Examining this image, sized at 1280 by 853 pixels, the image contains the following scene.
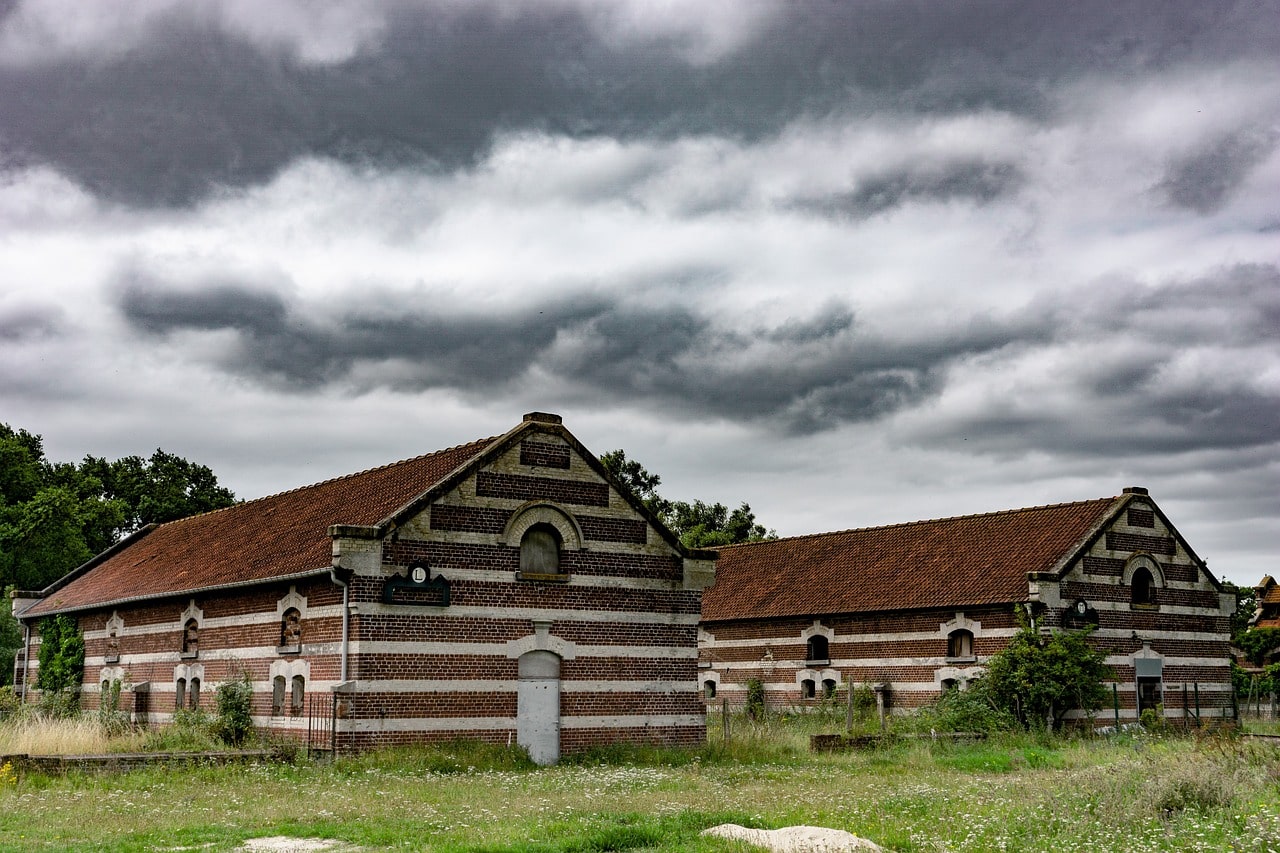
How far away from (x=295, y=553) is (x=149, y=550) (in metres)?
13.7

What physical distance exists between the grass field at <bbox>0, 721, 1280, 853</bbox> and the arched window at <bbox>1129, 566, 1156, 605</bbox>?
40.1 ft

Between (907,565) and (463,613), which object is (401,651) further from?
(907,565)

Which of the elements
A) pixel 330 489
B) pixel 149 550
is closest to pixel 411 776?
pixel 330 489

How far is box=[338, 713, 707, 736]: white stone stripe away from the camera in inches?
950

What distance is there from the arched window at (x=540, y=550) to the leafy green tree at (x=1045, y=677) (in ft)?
40.6

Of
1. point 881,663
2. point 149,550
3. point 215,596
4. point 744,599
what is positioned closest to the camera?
point 215,596

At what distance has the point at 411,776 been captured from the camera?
21578mm

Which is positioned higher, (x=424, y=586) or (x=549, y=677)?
(x=424, y=586)

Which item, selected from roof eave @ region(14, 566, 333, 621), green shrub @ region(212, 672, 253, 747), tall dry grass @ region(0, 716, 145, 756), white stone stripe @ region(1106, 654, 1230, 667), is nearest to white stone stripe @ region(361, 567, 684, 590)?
roof eave @ region(14, 566, 333, 621)

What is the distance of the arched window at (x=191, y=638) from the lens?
98.2ft

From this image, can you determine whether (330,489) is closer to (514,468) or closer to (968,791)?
(514,468)

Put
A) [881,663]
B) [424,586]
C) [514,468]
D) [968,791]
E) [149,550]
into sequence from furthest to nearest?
Result: 1. [149,550]
2. [881,663]
3. [514,468]
4. [424,586]
5. [968,791]

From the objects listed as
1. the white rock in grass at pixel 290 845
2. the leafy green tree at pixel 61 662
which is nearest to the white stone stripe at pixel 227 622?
the leafy green tree at pixel 61 662

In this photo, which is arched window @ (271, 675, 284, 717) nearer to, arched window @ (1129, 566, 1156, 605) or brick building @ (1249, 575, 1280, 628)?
arched window @ (1129, 566, 1156, 605)
